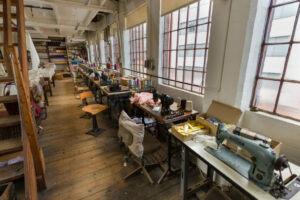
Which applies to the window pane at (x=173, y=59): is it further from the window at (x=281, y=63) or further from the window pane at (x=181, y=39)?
the window at (x=281, y=63)

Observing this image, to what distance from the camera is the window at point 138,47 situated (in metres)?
4.01

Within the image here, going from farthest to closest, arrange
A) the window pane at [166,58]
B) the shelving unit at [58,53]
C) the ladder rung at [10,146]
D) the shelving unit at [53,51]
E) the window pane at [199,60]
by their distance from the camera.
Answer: the shelving unit at [58,53]
the shelving unit at [53,51]
the window pane at [166,58]
the window pane at [199,60]
the ladder rung at [10,146]

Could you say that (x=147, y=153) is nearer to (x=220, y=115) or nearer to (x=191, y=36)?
(x=220, y=115)

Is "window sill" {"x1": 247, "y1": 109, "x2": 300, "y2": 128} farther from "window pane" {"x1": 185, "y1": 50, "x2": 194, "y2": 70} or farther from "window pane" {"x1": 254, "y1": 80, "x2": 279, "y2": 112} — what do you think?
"window pane" {"x1": 185, "y1": 50, "x2": 194, "y2": 70}

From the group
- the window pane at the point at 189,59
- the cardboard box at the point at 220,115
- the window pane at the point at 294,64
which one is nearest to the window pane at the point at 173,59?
the window pane at the point at 189,59

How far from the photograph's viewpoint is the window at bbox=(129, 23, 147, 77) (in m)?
4.01

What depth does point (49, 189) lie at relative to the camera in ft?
5.81

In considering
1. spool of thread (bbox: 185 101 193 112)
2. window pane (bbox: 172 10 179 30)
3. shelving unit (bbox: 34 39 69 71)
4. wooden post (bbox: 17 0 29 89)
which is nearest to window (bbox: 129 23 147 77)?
window pane (bbox: 172 10 179 30)

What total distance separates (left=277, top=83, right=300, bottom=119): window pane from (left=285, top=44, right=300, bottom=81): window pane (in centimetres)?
8

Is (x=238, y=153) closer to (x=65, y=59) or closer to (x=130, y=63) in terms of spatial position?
(x=130, y=63)

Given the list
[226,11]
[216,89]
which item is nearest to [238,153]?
[216,89]

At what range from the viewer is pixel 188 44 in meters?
2.49

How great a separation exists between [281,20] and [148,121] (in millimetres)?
2287

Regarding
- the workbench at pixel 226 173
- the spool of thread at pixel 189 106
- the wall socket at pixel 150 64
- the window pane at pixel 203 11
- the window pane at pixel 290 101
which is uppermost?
the window pane at pixel 203 11
